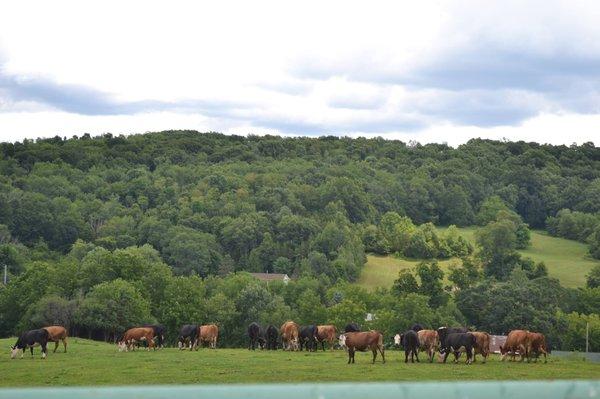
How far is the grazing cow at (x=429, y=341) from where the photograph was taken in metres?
37.9

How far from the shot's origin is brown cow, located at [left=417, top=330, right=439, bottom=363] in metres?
37.9

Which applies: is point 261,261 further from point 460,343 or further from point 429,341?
point 460,343

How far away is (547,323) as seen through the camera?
87188mm

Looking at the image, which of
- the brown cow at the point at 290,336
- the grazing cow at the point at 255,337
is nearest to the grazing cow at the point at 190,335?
the grazing cow at the point at 255,337

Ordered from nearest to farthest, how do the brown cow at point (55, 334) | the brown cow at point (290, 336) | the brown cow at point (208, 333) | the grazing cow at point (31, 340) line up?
the grazing cow at point (31, 340) < the brown cow at point (55, 334) < the brown cow at point (290, 336) < the brown cow at point (208, 333)

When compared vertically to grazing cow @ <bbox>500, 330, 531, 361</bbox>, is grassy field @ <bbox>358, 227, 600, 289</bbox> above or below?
below

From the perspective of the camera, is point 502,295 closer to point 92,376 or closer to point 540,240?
point 92,376

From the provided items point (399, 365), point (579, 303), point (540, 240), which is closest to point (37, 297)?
point (399, 365)

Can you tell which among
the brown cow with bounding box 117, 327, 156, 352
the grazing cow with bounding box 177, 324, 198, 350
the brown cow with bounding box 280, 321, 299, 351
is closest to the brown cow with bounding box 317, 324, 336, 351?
the brown cow with bounding box 280, 321, 299, 351

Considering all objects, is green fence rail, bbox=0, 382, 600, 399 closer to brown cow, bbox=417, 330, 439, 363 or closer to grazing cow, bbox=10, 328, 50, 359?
brown cow, bbox=417, 330, 439, 363

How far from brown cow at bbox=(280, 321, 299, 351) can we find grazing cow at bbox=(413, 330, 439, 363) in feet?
29.7

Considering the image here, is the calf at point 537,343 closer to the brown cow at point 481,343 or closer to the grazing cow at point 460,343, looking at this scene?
the brown cow at point 481,343

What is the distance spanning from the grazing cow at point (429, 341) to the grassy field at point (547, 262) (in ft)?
314

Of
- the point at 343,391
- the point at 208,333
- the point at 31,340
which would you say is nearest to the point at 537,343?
the point at 208,333
